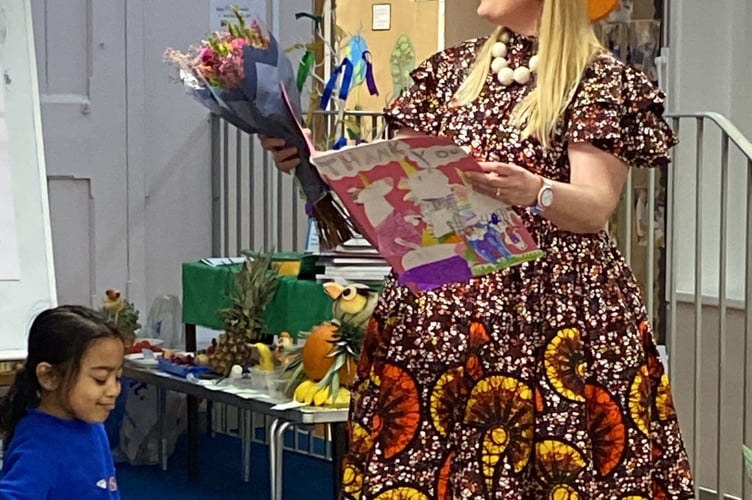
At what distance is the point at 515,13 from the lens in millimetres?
1828

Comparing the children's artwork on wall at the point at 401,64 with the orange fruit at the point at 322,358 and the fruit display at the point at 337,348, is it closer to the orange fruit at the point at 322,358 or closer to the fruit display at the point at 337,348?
the fruit display at the point at 337,348

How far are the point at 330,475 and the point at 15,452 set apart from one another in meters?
2.40

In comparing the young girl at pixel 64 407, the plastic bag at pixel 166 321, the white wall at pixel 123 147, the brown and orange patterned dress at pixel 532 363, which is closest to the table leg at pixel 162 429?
the plastic bag at pixel 166 321

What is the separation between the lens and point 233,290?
3881mm

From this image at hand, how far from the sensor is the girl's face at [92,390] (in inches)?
83.2

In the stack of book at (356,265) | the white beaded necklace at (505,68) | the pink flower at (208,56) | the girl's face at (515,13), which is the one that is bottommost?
the stack of book at (356,265)

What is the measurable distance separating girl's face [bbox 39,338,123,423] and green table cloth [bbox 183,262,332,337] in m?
1.38

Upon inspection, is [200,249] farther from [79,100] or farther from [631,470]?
[631,470]

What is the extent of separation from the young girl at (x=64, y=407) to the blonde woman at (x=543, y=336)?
1.74 ft

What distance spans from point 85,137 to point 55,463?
9.04 ft

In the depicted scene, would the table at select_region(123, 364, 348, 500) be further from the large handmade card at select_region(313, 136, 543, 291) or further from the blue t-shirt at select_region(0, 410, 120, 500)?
the large handmade card at select_region(313, 136, 543, 291)

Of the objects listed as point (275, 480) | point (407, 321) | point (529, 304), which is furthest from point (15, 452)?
point (275, 480)

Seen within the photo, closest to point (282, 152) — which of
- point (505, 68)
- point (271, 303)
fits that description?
point (505, 68)

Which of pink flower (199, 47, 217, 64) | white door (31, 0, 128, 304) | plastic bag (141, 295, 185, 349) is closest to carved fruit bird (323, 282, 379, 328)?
pink flower (199, 47, 217, 64)
